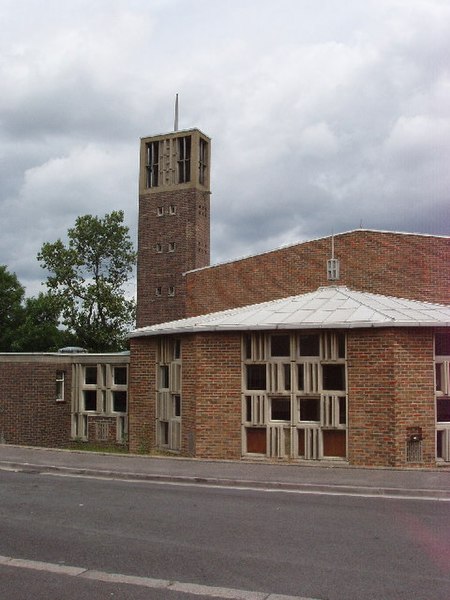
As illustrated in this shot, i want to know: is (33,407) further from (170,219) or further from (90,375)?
(170,219)

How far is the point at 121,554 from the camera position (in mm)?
8172

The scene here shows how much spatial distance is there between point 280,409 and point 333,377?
157cm

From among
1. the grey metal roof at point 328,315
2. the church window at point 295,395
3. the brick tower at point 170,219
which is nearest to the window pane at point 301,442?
the church window at point 295,395

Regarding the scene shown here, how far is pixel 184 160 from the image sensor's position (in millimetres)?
51531

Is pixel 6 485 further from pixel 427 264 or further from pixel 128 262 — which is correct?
pixel 128 262

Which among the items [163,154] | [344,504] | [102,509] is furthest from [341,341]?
[163,154]

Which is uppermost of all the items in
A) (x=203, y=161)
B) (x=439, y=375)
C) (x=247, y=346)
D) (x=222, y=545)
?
(x=203, y=161)

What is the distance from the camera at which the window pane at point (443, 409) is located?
15844mm

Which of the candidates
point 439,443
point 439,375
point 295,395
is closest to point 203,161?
point 295,395

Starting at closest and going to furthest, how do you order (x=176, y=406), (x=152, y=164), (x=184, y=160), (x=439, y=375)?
(x=439, y=375) < (x=176, y=406) < (x=184, y=160) < (x=152, y=164)

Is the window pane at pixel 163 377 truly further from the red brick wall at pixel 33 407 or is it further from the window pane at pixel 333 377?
the red brick wall at pixel 33 407

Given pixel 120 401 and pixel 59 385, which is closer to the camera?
pixel 120 401

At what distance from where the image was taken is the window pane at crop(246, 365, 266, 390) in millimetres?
16828

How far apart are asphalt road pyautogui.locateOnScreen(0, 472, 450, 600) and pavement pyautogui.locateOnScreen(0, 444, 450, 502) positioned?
600mm
